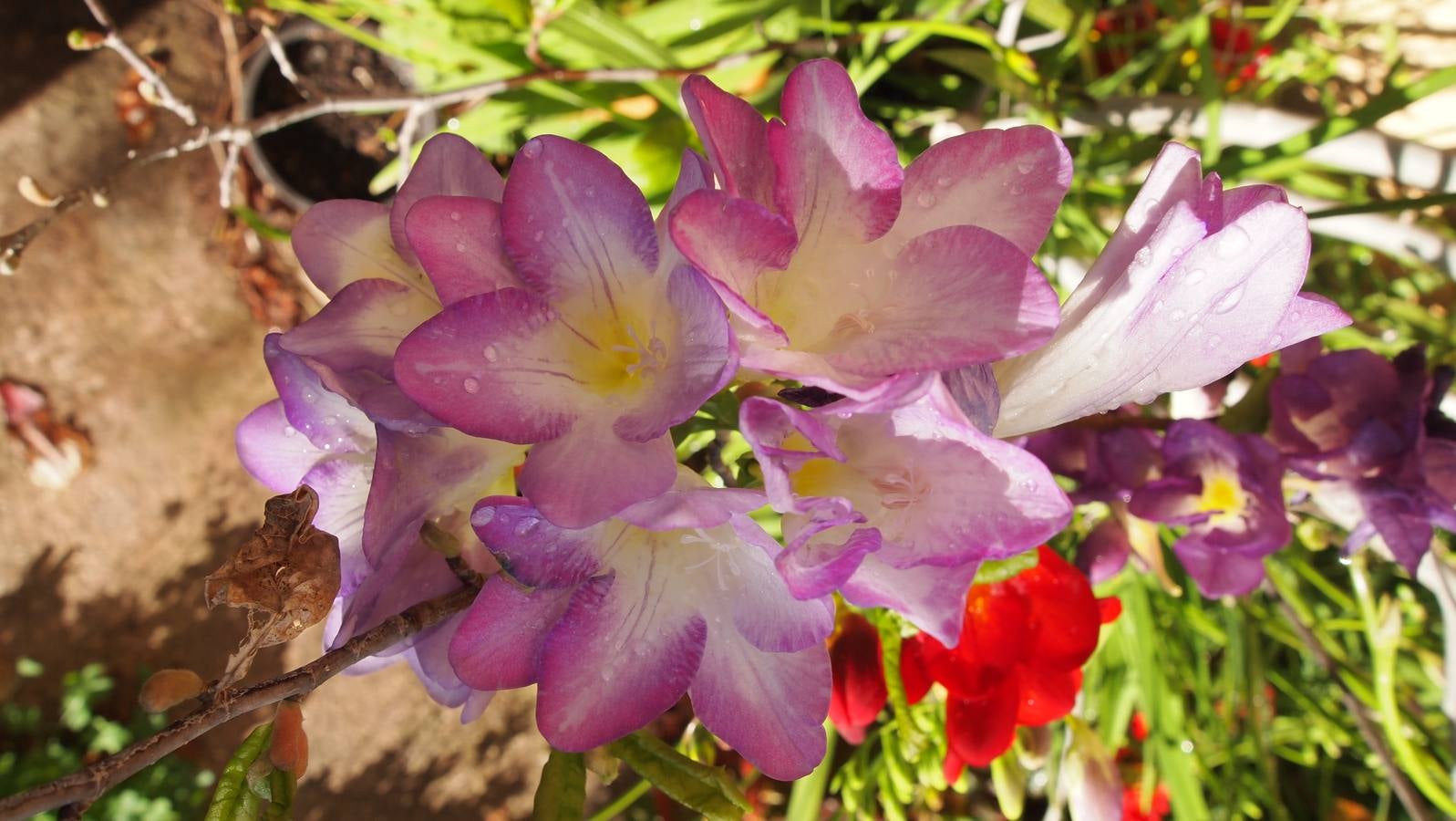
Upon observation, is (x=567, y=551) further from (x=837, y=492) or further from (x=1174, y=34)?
(x=1174, y=34)

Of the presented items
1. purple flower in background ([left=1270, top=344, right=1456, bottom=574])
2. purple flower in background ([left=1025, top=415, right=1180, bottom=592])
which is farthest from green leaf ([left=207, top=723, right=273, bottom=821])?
purple flower in background ([left=1270, top=344, right=1456, bottom=574])

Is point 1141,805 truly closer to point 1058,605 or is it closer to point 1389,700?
point 1389,700

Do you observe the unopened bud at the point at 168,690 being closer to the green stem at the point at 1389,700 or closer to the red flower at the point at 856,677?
the red flower at the point at 856,677

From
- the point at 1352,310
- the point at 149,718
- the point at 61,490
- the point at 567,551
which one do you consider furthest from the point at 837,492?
the point at 61,490

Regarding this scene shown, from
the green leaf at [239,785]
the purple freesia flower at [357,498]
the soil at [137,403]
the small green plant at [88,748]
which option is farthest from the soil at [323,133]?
the green leaf at [239,785]

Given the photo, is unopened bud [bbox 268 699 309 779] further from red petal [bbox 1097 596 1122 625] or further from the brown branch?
red petal [bbox 1097 596 1122 625]

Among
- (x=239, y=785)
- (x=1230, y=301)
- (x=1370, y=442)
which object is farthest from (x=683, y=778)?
(x=1370, y=442)
